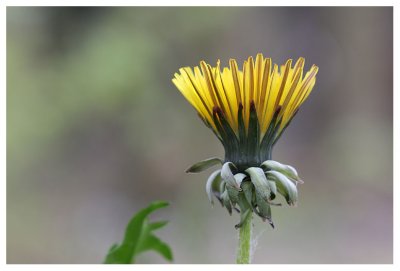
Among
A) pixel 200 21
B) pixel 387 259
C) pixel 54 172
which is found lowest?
pixel 387 259

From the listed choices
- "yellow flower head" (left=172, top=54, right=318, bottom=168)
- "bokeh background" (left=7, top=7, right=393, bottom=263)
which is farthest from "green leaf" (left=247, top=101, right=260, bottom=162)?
"bokeh background" (left=7, top=7, right=393, bottom=263)

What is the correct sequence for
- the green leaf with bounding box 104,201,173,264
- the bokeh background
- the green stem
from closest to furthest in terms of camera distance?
1. the green stem
2. the green leaf with bounding box 104,201,173,264
3. the bokeh background

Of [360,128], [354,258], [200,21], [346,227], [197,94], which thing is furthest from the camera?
[360,128]

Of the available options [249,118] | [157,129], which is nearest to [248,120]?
[249,118]

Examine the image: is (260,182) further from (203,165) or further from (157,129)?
(157,129)

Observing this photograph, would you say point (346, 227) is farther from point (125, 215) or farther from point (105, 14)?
point (105, 14)

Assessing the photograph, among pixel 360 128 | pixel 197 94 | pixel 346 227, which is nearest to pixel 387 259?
pixel 346 227

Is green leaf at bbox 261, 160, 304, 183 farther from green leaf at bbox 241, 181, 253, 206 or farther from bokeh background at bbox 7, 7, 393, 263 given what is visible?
bokeh background at bbox 7, 7, 393, 263
